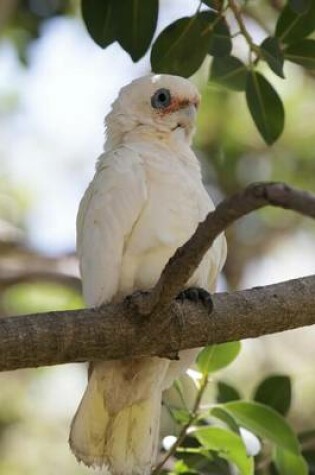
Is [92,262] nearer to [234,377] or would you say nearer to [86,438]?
[86,438]

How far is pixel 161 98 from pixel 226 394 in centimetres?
96

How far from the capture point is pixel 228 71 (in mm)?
3465

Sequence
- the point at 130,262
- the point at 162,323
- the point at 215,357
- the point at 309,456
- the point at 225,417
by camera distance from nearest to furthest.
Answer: the point at 162,323 → the point at 130,262 → the point at 225,417 → the point at 215,357 → the point at 309,456

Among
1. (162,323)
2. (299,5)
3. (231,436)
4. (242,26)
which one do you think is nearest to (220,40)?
(242,26)

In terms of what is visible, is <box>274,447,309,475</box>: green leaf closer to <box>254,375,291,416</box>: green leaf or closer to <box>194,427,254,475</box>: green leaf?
<box>194,427,254,475</box>: green leaf

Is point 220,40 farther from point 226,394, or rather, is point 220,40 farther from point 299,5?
point 226,394

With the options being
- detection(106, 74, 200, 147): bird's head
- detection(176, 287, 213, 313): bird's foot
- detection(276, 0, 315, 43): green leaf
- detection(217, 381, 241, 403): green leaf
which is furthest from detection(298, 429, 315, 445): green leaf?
detection(276, 0, 315, 43): green leaf

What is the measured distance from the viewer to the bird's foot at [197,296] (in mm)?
2795

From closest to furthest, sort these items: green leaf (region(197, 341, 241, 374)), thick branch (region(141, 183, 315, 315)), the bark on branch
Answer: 1. thick branch (region(141, 183, 315, 315))
2. the bark on branch
3. green leaf (region(197, 341, 241, 374))

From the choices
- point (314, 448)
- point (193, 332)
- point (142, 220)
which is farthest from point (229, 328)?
point (314, 448)

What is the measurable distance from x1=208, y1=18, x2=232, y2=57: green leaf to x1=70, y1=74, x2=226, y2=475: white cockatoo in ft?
1.16

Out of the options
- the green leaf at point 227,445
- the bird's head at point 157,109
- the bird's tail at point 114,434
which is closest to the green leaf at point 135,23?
the bird's head at point 157,109

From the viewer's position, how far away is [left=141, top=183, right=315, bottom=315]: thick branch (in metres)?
2.10

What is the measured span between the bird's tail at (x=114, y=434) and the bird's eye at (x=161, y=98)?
939 mm
